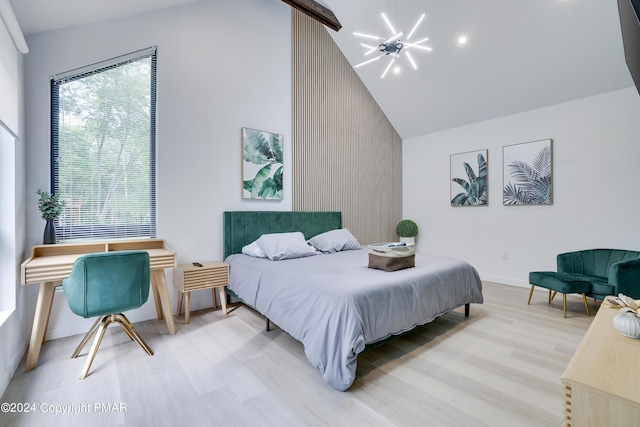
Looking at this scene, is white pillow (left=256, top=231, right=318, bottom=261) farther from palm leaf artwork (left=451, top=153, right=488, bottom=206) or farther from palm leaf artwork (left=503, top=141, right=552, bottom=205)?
palm leaf artwork (left=503, top=141, right=552, bottom=205)

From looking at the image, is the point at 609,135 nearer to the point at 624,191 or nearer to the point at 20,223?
the point at 624,191

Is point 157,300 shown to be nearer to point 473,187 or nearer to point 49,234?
point 49,234

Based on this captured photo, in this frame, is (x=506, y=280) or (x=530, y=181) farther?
(x=506, y=280)

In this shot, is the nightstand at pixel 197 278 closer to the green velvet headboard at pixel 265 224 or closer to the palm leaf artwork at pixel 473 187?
the green velvet headboard at pixel 265 224

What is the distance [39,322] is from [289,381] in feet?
6.46

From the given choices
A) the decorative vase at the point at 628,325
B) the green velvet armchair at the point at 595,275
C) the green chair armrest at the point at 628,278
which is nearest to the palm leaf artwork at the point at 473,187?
the green velvet armchair at the point at 595,275

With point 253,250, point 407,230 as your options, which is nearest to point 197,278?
point 253,250

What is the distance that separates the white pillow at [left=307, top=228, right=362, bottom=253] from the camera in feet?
12.9

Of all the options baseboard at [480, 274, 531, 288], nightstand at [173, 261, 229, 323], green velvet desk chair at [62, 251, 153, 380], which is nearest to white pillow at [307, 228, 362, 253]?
nightstand at [173, 261, 229, 323]

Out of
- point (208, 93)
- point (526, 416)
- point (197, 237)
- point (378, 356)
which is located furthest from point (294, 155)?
point (526, 416)

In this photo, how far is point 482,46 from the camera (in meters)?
3.90

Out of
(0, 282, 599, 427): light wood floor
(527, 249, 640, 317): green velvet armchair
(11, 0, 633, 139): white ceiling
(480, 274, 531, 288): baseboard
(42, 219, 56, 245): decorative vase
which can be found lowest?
(0, 282, 599, 427): light wood floor

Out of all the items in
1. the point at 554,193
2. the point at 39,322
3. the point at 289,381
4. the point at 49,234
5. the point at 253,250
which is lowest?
the point at 289,381

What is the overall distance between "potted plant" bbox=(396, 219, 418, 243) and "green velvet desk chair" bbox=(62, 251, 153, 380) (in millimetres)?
4482
